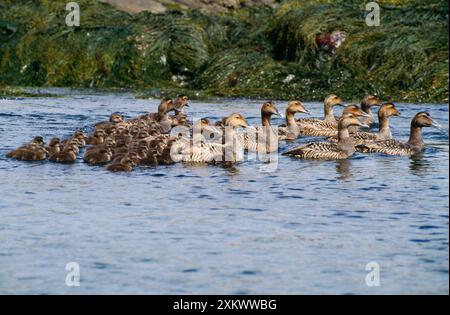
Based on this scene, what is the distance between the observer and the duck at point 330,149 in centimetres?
1625

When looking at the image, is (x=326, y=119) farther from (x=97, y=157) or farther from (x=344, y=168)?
(x=97, y=157)

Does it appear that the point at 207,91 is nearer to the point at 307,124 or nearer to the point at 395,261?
the point at 307,124

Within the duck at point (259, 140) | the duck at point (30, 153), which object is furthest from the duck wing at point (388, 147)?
the duck at point (30, 153)

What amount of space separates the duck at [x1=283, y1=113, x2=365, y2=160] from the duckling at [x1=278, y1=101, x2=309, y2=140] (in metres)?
2.04

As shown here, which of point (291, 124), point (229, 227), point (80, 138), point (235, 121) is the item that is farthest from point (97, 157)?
point (229, 227)

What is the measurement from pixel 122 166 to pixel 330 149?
324cm

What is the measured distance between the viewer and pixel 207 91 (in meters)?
24.2

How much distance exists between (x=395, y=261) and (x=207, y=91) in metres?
14.7

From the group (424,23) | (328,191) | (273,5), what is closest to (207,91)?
(424,23)

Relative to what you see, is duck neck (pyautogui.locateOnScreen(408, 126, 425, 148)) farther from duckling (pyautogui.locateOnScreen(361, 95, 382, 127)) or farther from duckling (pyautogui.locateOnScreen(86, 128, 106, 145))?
duckling (pyautogui.locateOnScreen(86, 128, 106, 145))

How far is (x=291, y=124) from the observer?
19125 millimetres

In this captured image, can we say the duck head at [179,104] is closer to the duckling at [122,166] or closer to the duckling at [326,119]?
the duckling at [326,119]

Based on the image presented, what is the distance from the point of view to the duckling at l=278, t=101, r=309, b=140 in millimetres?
18875
